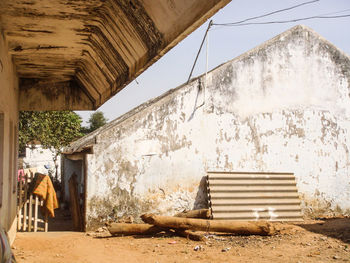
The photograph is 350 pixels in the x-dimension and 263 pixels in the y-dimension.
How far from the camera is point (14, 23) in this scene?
5.56m

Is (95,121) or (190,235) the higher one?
(95,121)

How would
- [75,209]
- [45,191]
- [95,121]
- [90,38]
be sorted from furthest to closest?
[95,121], [75,209], [45,191], [90,38]

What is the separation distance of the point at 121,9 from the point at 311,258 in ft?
17.1

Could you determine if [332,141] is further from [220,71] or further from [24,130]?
[24,130]

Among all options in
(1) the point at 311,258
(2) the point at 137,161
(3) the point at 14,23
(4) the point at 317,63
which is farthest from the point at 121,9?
(4) the point at 317,63

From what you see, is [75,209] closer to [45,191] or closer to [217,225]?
[45,191]

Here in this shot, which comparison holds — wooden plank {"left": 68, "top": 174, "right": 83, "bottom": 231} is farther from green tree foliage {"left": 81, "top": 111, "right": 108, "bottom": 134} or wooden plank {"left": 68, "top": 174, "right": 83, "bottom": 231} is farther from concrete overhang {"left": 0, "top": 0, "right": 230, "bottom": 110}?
green tree foliage {"left": 81, "top": 111, "right": 108, "bottom": 134}

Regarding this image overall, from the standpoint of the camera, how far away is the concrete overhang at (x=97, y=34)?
13.6 ft

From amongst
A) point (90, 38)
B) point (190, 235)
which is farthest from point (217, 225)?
point (90, 38)

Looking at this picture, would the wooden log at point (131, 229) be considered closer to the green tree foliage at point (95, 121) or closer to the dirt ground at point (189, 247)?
the dirt ground at point (189, 247)

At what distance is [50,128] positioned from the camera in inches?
748

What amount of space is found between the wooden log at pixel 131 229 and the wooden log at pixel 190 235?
0.44 metres

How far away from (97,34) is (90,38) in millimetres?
393

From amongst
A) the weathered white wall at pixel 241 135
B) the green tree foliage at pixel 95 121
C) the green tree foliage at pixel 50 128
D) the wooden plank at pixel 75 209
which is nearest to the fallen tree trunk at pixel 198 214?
the weathered white wall at pixel 241 135
